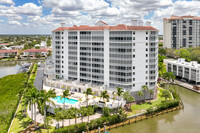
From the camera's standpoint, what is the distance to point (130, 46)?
53.1 metres

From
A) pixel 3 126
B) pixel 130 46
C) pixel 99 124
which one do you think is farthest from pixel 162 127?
pixel 3 126

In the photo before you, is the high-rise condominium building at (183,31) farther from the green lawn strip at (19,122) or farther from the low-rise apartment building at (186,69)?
the green lawn strip at (19,122)

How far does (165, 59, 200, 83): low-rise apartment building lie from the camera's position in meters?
70.2

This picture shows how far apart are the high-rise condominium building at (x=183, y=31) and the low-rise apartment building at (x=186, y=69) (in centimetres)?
7305

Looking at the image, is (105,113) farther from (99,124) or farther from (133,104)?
(133,104)

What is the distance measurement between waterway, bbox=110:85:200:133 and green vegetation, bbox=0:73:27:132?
26.7 m

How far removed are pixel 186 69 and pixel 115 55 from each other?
128ft

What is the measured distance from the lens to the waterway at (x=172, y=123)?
132 ft

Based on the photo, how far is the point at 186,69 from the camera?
75.0 meters

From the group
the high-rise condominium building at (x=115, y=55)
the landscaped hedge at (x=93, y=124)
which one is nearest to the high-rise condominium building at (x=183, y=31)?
the high-rise condominium building at (x=115, y=55)

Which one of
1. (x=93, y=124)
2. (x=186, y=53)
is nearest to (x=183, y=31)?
(x=186, y=53)

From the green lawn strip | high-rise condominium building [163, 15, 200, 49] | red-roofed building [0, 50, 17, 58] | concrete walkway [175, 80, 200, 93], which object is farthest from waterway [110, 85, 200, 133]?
red-roofed building [0, 50, 17, 58]

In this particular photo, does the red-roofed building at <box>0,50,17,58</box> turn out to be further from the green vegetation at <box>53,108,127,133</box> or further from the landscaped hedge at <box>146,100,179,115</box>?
the landscaped hedge at <box>146,100,179,115</box>

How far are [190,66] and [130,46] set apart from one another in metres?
35.7
